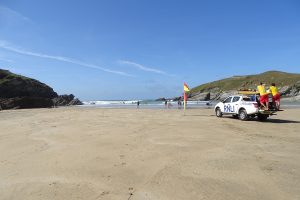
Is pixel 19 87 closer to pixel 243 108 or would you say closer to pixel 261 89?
pixel 243 108

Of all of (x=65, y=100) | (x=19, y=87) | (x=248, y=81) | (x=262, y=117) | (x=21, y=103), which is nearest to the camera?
(x=262, y=117)

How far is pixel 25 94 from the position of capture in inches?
3708

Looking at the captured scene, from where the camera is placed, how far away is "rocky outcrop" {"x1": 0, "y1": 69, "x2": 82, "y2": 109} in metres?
75.5

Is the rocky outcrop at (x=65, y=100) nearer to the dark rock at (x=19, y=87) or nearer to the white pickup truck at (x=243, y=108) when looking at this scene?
the dark rock at (x=19, y=87)

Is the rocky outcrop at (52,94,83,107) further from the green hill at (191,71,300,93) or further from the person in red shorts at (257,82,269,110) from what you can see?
the person in red shorts at (257,82,269,110)

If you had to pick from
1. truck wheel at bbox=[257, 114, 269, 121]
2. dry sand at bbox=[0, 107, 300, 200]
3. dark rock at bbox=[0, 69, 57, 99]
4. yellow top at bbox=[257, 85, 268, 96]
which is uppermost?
dark rock at bbox=[0, 69, 57, 99]

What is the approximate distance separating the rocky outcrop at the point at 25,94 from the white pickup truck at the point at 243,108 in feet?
194

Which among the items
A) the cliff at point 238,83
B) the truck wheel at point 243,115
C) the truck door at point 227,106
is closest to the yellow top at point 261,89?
the truck wheel at point 243,115

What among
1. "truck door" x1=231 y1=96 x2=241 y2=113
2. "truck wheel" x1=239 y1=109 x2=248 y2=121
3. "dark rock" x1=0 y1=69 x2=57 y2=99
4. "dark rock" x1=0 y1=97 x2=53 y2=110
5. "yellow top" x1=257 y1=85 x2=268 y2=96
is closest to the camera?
"yellow top" x1=257 y1=85 x2=268 y2=96

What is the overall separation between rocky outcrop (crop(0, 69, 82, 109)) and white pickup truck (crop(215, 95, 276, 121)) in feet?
194

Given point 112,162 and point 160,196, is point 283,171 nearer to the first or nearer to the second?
point 160,196

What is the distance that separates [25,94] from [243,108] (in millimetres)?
84752

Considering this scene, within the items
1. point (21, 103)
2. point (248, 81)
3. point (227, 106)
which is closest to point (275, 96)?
point (227, 106)

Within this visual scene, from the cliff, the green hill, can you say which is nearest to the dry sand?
the cliff
